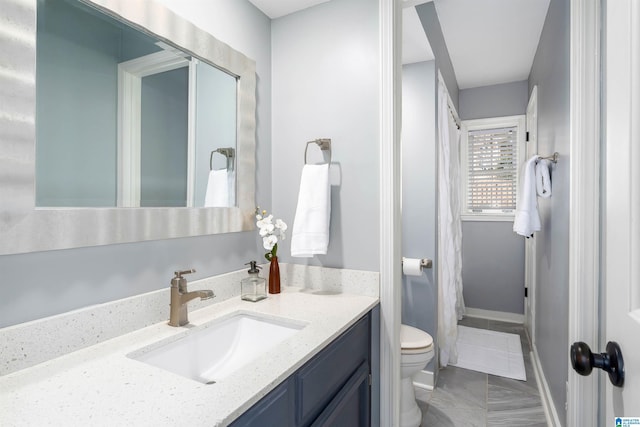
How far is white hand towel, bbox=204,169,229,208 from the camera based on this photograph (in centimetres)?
142

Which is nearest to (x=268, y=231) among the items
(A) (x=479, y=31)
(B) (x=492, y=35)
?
(A) (x=479, y=31)

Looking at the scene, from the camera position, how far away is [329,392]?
3.62ft

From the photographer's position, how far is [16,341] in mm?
819

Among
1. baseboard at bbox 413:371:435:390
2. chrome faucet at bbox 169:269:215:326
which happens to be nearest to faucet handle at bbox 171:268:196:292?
chrome faucet at bbox 169:269:215:326

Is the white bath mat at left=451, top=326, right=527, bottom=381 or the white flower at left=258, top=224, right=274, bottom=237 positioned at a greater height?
the white flower at left=258, top=224, right=274, bottom=237

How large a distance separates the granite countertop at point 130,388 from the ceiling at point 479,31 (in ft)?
5.21

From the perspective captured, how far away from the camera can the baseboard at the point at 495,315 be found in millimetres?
3652

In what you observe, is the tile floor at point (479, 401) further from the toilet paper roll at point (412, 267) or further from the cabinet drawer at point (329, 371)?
the cabinet drawer at point (329, 371)

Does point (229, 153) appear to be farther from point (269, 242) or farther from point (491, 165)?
point (491, 165)

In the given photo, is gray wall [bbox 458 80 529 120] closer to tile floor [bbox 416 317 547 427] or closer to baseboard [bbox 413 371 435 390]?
tile floor [bbox 416 317 547 427]

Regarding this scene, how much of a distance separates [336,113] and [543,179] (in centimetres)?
142

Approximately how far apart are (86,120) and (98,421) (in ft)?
2.62

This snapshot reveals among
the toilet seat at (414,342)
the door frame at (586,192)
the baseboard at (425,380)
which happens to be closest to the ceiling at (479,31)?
the door frame at (586,192)

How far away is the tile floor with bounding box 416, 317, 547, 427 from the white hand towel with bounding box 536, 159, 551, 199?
136 cm
